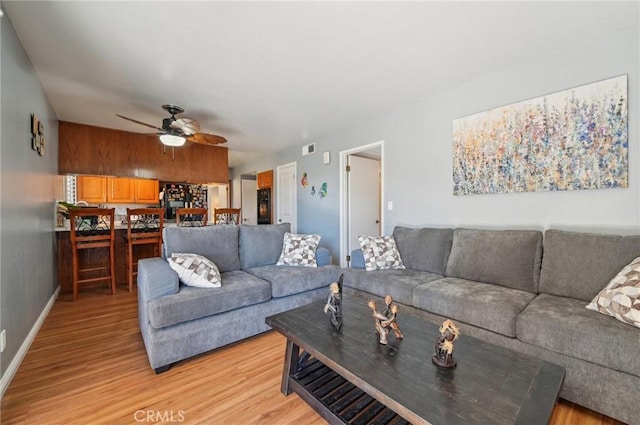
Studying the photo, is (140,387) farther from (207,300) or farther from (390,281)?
(390,281)

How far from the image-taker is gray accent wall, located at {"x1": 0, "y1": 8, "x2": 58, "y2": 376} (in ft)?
5.47

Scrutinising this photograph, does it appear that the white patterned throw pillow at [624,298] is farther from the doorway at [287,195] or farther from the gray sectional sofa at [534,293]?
the doorway at [287,195]

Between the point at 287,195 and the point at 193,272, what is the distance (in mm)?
3619

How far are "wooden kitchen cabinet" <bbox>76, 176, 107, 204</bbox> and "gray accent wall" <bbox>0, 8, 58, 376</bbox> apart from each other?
253 centimetres

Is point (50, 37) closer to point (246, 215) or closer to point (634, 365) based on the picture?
point (634, 365)

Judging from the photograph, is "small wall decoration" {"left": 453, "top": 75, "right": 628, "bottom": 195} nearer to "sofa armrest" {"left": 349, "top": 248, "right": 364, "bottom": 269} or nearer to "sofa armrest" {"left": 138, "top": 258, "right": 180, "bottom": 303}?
"sofa armrest" {"left": 349, "top": 248, "right": 364, "bottom": 269}

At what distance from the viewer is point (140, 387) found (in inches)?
65.4

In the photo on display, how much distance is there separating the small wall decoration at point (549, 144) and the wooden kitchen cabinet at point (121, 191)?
18.8 feet

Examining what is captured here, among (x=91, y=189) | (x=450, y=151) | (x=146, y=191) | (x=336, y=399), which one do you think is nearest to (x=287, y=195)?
(x=146, y=191)

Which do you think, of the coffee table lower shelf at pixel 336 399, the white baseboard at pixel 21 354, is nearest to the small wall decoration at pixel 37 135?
the white baseboard at pixel 21 354

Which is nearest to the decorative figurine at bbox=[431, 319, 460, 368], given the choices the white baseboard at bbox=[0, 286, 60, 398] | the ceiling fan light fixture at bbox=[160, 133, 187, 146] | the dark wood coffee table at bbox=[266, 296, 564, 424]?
the dark wood coffee table at bbox=[266, 296, 564, 424]

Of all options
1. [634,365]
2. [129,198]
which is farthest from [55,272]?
[634,365]

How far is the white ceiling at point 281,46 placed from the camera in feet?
5.71
